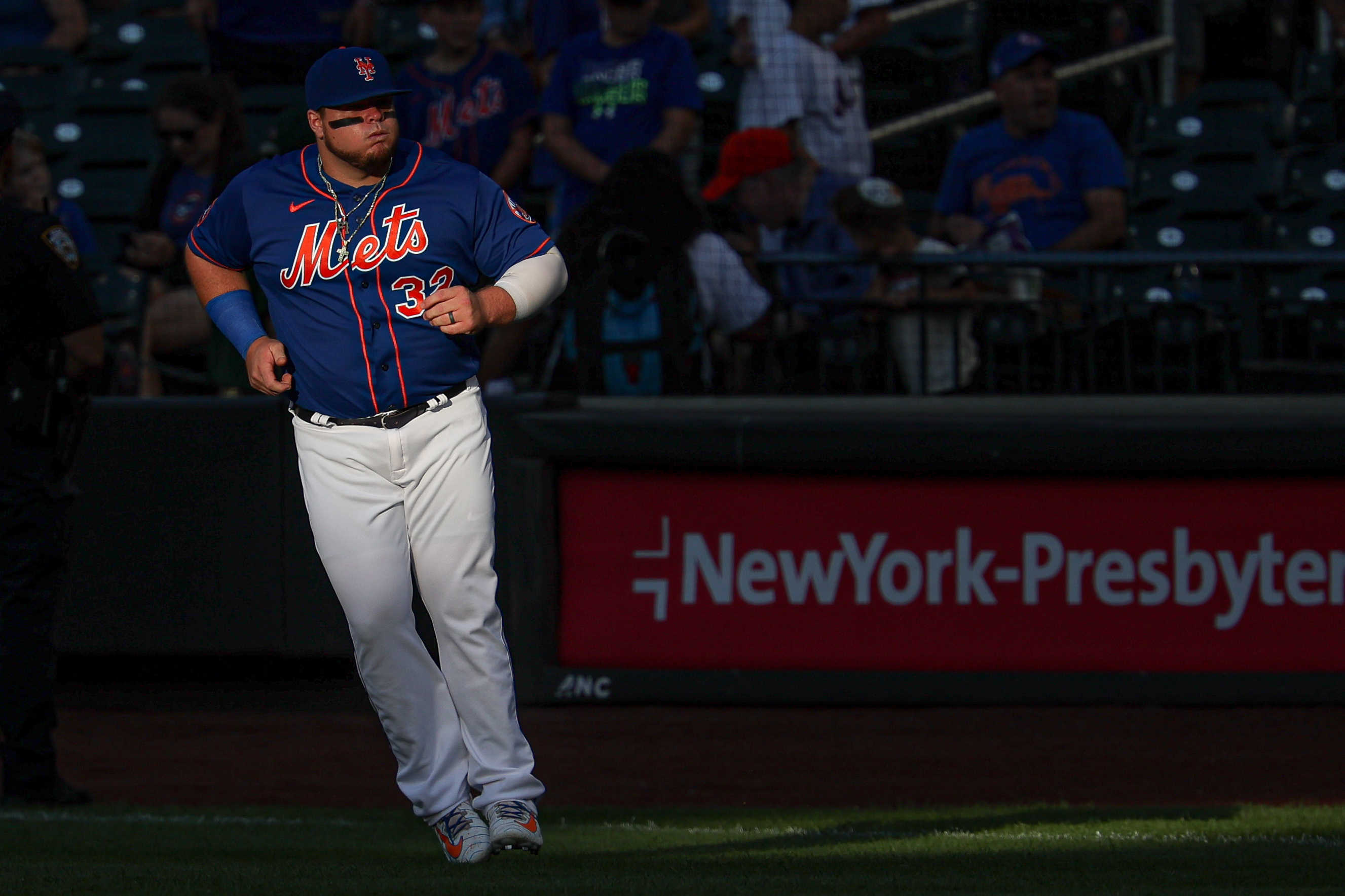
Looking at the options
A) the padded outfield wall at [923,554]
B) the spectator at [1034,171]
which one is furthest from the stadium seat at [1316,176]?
the padded outfield wall at [923,554]

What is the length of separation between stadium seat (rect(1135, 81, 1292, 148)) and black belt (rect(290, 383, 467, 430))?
233 inches

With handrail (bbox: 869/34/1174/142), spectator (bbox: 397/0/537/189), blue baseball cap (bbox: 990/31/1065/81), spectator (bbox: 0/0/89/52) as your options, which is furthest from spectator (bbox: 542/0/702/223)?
spectator (bbox: 0/0/89/52)

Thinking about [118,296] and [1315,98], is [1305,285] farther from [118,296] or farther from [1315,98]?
[118,296]

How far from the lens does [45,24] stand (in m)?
10.7

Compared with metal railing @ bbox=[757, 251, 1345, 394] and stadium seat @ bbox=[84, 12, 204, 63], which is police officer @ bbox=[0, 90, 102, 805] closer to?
metal railing @ bbox=[757, 251, 1345, 394]

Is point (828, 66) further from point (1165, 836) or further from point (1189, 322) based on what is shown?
point (1165, 836)

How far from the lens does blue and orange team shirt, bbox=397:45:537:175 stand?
8.48 m

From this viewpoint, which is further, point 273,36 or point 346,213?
point 273,36

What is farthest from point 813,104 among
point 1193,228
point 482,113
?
point 1193,228

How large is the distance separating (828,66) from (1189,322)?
2.42 m

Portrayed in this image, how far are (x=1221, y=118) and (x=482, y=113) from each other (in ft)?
12.6

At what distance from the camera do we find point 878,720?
22.6 ft

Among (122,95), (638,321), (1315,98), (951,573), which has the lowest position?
(951,573)

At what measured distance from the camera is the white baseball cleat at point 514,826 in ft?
13.1
